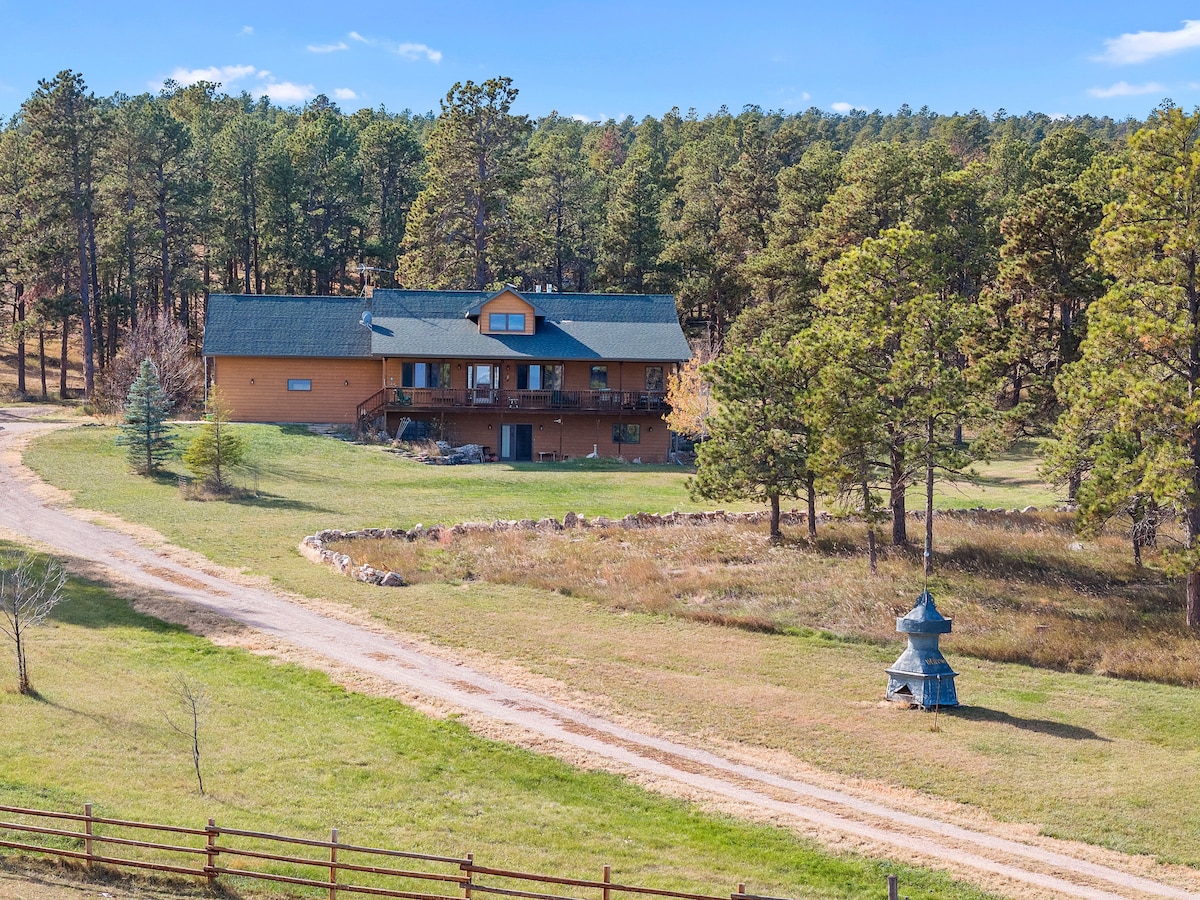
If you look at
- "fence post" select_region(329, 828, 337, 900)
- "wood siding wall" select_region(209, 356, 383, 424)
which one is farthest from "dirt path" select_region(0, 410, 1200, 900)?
"wood siding wall" select_region(209, 356, 383, 424)

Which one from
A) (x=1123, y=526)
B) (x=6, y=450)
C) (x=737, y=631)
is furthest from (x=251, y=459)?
(x=1123, y=526)

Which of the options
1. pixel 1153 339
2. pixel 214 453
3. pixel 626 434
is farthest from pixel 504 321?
pixel 1153 339

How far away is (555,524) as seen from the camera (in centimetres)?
3525

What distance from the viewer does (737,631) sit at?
86.6 ft

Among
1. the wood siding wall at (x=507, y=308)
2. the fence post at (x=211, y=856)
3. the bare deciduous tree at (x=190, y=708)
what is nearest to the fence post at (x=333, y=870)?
the fence post at (x=211, y=856)

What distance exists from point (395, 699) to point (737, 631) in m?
8.78

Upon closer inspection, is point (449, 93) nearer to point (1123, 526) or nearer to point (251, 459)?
point (251, 459)

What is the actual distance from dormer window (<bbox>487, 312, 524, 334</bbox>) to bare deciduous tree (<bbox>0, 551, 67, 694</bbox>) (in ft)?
95.3

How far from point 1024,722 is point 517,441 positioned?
3621 centimetres

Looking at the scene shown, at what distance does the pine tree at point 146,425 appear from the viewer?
1606 inches

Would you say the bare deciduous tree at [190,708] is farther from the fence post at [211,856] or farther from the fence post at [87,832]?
the fence post at [211,856]

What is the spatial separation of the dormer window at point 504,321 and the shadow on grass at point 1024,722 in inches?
1464

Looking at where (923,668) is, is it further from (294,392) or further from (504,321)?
(294,392)

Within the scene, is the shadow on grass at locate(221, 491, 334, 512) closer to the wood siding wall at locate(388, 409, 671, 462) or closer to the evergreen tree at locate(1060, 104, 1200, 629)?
the wood siding wall at locate(388, 409, 671, 462)
